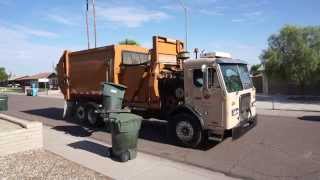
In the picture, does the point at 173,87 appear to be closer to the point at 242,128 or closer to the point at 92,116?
the point at 242,128

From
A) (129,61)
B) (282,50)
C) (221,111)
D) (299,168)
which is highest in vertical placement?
(282,50)

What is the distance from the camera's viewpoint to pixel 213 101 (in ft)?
31.7

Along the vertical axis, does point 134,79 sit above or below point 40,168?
above

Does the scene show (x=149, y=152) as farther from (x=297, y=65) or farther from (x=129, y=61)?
(x=297, y=65)

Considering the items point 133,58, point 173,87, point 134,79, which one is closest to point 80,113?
point 133,58

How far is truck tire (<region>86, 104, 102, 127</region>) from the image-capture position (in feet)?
46.7

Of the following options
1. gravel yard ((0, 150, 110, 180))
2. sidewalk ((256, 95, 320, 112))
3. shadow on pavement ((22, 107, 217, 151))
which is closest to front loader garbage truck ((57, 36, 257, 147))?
shadow on pavement ((22, 107, 217, 151))

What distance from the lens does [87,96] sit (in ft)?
49.1

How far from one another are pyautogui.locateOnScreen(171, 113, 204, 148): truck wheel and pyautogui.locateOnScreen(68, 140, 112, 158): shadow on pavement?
78.4 inches

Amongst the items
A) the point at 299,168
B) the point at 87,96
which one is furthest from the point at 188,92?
the point at 87,96

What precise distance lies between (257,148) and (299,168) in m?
2.01

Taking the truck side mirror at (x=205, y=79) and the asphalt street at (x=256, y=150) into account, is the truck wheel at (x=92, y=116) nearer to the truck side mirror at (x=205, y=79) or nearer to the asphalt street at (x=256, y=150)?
the asphalt street at (x=256, y=150)

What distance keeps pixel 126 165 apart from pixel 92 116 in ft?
21.0

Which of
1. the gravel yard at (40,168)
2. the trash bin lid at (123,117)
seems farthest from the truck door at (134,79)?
the gravel yard at (40,168)
